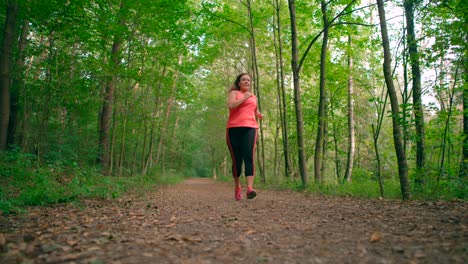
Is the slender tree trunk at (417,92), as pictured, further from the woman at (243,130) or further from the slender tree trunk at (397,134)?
the woman at (243,130)

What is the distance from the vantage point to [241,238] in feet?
8.93

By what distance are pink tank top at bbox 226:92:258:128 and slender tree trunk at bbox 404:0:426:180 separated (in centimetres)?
337

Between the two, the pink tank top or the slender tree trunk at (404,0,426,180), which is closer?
the pink tank top

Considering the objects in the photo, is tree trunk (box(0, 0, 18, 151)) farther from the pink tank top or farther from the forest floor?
the pink tank top

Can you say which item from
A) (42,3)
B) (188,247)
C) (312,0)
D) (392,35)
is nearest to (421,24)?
(392,35)

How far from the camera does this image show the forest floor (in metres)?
2.05

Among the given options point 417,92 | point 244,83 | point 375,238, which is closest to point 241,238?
point 375,238

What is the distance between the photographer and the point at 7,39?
9.86 metres

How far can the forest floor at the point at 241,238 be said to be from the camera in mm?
2055

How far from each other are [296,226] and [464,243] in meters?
1.52

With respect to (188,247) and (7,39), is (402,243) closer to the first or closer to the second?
(188,247)

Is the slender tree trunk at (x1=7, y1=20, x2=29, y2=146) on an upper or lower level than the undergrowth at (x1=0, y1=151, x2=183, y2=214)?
upper

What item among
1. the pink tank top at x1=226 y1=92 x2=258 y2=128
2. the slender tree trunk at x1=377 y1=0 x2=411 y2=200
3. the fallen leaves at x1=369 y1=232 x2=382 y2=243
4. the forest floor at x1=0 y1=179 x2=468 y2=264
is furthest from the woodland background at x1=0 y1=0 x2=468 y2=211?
the fallen leaves at x1=369 y1=232 x2=382 y2=243

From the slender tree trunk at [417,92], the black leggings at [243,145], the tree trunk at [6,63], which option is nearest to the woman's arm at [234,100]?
the black leggings at [243,145]
